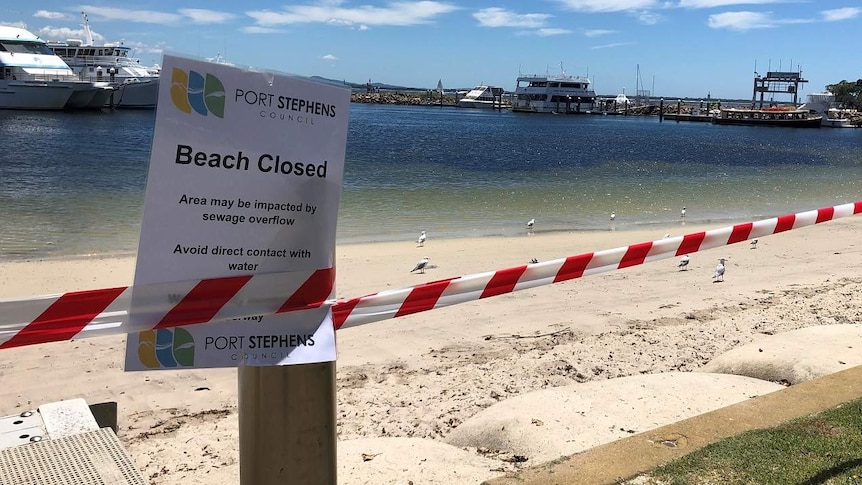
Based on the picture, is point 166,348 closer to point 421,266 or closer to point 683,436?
point 683,436

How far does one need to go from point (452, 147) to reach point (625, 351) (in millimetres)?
49718

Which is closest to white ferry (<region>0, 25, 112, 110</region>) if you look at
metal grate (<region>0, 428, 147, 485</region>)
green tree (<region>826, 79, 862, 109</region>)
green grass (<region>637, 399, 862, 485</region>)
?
metal grate (<region>0, 428, 147, 485</region>)

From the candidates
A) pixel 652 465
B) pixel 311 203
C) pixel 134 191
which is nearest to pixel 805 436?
pixel 652 465

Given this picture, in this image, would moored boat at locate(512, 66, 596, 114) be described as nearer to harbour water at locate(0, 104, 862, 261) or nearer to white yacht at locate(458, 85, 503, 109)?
white yacht at locate(458, 85, 503, 109)

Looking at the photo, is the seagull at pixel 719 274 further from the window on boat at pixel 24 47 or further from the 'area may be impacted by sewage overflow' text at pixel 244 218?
the window on boat at pixel 24 47

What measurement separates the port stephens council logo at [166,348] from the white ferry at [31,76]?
7476cm

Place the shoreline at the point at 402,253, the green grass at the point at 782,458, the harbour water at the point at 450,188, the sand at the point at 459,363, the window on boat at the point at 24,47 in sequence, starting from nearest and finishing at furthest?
the green grass at the point at 782,458 → the sand at the point at 459,363 → the shoreline at the point at 402,253 → the harbour water at the point at 450,188 → the window on boat at the point at 24,47

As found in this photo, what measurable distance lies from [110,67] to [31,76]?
10972 millimetres

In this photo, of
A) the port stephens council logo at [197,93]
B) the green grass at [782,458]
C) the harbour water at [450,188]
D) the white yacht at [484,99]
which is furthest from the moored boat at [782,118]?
the port stephens council logo at [197,93]

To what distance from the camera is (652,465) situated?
136 inches

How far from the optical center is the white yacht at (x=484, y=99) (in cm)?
17920

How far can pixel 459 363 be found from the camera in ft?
22.4

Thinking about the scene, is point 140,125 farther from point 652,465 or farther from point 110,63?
point 652,465

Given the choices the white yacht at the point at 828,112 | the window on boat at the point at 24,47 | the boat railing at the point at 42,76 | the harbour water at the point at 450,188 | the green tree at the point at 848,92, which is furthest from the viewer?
the green tree at the point at 848,92
